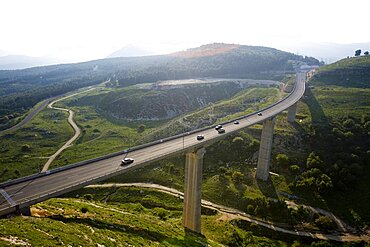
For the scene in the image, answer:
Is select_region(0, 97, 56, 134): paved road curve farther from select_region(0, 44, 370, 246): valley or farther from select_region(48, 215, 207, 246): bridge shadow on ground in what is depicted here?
select_region(48, 215, 207, 246): bridge shadow on ground

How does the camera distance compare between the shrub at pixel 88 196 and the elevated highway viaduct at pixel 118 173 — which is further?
the shrub at pixel 88 196

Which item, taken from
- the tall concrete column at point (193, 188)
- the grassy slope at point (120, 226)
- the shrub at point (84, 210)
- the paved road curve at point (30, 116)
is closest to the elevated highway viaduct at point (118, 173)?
the tall concrete column at point (193, 188)

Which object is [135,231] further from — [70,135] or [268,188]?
[70,135]

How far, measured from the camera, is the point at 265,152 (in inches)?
3009

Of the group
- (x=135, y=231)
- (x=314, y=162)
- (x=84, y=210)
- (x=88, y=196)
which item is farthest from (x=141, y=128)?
(x=135, y=231)

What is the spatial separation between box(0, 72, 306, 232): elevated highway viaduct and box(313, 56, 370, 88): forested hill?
102m

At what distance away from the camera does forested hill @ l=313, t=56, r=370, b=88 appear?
149 m

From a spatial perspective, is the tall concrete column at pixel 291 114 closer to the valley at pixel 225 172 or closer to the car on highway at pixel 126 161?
the valley at pixel 225 172

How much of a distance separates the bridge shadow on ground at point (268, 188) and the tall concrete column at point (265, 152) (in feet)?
4.43

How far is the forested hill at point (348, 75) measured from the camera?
148775 mm

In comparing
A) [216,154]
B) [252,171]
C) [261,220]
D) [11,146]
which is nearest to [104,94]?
[11,146]

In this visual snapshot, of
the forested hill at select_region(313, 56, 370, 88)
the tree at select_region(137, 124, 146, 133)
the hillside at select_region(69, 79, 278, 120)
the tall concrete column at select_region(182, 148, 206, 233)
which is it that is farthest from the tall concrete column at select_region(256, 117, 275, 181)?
the forested hill at select_region(313, 56, 370, 88)

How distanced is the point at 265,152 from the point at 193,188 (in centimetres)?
3428

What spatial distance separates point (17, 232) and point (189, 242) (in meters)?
27.1
